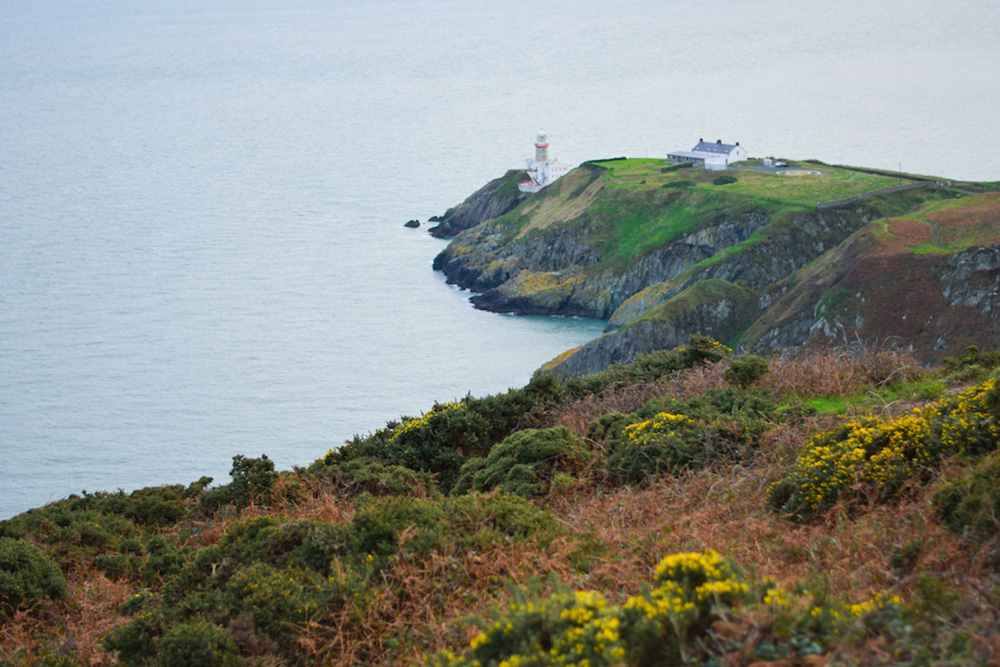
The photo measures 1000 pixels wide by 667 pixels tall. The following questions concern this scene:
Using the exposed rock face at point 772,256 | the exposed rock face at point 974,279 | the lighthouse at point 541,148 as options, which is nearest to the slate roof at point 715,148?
the lighthouse at point 541,148

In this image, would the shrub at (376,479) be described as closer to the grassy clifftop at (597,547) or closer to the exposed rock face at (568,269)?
the grassy clifftop at (597,547)

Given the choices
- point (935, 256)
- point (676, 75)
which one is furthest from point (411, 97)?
point (935, 256)

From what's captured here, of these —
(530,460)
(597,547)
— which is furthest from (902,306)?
(597,547)

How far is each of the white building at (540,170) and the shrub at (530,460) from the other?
83.7m

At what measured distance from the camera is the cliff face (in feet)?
159

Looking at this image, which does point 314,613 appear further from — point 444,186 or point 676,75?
point 676,75

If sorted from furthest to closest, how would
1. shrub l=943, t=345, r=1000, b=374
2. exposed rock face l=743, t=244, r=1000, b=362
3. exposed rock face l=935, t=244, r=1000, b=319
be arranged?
exposed rock face l=935, t=244, r=1000, b=319
exposed rock face l=743, t=244, r=1000, b=362
shrub l=943, t=345, r=1000, b=374

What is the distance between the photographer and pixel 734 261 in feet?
216

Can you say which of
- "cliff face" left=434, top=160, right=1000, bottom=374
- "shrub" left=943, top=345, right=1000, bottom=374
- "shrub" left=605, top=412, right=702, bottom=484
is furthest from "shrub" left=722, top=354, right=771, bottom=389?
"cliff face" left=434, top=160, right=1000, bottom=374

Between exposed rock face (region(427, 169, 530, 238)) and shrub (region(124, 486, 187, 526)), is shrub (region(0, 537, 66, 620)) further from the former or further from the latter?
exposed rock face (region(427, 169, 530, 238))

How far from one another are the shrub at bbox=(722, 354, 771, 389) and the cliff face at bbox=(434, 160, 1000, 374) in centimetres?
2575

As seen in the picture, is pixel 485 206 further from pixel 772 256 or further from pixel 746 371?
pixel 746 371

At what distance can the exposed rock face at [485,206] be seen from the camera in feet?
310

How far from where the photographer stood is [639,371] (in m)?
17.6
